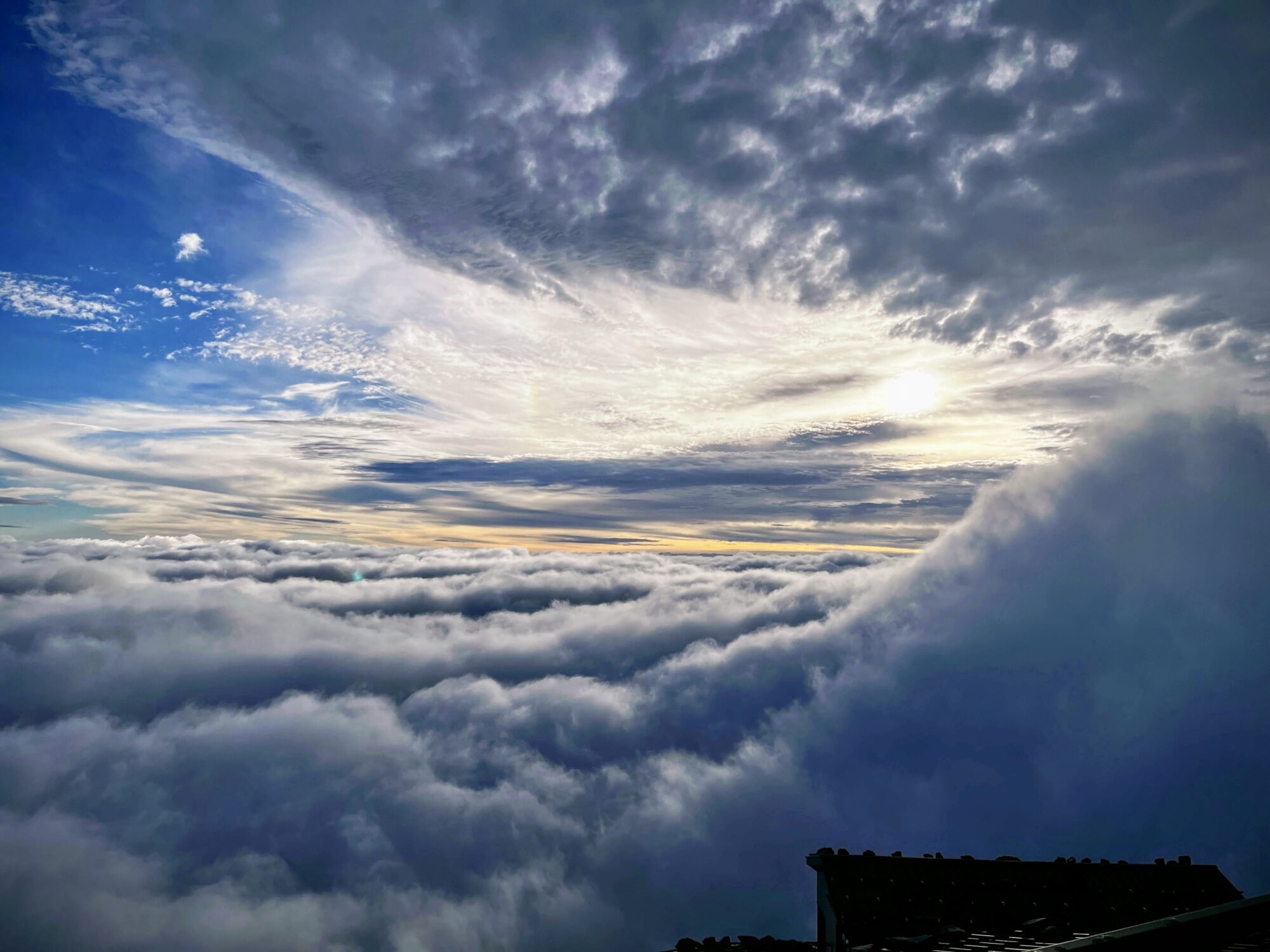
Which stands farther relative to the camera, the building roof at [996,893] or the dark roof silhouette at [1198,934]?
the building roof at [996,893]

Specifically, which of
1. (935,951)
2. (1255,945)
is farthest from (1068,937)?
(1255,945)

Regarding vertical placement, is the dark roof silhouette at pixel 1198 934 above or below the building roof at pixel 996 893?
above

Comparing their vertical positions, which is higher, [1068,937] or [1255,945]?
[1255,945]

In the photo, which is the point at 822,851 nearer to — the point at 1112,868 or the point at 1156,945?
the point at 1112,868

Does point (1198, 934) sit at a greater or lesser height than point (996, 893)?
greater

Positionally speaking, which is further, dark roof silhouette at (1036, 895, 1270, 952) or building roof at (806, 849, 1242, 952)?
building roof at (806, 849, 1242, 952)

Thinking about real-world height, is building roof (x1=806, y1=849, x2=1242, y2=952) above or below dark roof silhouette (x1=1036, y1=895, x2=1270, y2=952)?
below

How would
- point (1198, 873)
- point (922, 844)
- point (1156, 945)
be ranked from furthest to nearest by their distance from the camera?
point (922, 844)
point (1198, 873)
point (1156, 945)

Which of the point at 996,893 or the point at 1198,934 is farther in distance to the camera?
the point at 996,893
